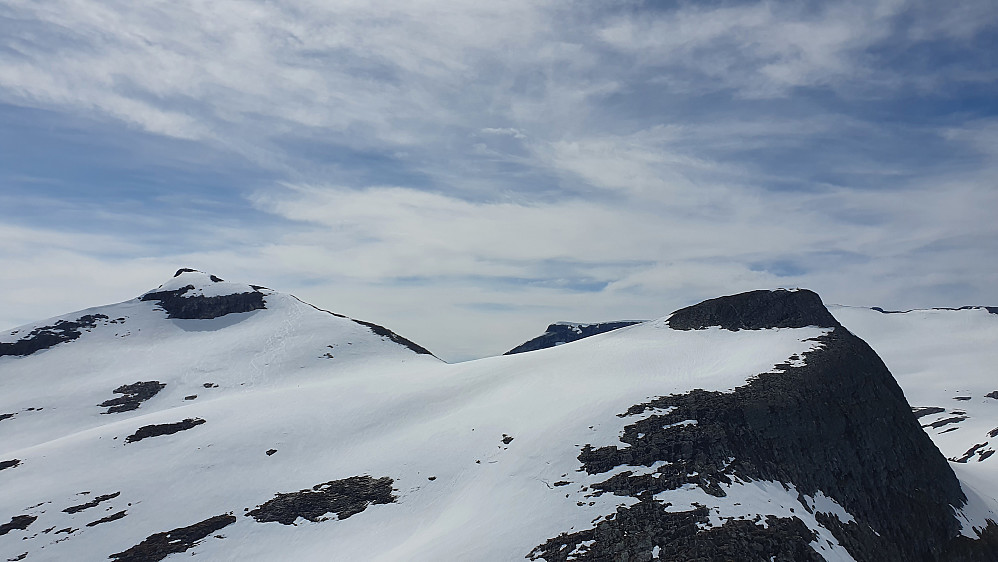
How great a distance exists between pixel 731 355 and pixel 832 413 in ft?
40.8

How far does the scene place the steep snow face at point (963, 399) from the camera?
2406 inches

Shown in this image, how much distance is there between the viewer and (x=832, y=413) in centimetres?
4681

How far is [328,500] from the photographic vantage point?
41.6m

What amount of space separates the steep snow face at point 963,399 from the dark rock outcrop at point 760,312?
22.0 metres

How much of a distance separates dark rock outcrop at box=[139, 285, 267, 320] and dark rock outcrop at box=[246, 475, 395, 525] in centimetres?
8011

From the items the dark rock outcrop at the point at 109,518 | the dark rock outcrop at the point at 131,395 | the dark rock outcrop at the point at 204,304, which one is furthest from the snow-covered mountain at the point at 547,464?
the dark rock outcrop at the point at 204,304

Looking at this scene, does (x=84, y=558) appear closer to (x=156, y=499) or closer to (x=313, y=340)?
(x=156, y=499)

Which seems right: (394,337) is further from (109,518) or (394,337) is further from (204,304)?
(109,518)

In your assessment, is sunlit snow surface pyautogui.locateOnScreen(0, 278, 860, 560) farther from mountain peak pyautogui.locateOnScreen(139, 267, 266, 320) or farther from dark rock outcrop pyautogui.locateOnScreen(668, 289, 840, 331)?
mountain peak pyautogui.locateOnScreen(139, 267, 266, 320)

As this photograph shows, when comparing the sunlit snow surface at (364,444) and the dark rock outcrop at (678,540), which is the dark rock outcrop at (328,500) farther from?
the dark rock outcrop at (678,540)

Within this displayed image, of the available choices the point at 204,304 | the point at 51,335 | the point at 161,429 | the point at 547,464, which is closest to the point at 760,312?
the point at 547,464

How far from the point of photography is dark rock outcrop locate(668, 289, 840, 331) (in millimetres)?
65625

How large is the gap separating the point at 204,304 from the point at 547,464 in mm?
98453

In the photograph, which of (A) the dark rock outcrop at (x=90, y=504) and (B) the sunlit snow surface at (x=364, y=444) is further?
(A) the dark rock outcrop at (x=90, y=504)
